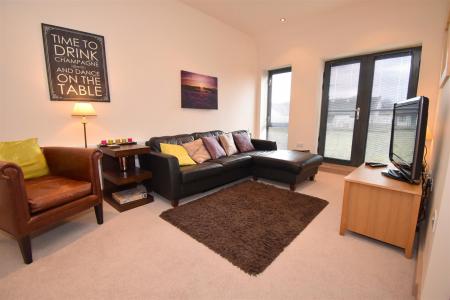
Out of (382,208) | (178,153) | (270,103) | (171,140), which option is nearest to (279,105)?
(270,103)

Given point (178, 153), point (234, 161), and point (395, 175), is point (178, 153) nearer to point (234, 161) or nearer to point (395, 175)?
point (234, 161)

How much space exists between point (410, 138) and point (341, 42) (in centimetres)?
273

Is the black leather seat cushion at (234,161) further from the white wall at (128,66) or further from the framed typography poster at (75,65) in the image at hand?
the framed typography poster at (75,65)

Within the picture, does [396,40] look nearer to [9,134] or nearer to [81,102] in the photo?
[81,102]

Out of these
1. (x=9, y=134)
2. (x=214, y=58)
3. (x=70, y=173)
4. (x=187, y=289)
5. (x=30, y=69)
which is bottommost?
(x=187, y=289)

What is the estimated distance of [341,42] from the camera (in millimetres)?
3627

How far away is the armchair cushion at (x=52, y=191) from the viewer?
156 cm

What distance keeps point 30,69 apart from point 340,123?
4.61 metres

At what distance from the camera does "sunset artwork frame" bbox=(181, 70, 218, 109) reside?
346 cm

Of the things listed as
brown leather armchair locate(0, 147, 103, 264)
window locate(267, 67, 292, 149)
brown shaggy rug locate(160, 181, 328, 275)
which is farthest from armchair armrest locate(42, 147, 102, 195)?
window locate(267, 67, 292, 149)

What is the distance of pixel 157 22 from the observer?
303cm

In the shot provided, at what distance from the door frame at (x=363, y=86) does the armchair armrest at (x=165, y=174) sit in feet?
10.6

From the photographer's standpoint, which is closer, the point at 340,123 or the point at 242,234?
the point at 242,234

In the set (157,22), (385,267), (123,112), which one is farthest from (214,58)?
(385,267)
